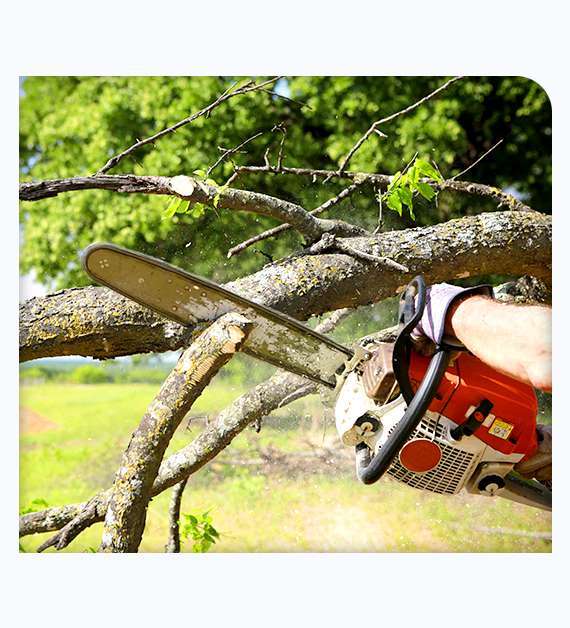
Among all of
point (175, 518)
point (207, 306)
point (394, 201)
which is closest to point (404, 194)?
point (394, 201)

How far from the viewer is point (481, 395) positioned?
2137 millimetres

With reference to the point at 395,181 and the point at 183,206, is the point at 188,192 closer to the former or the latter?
the point at 183,206

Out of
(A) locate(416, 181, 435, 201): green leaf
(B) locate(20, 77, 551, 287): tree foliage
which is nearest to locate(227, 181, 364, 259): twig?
(B) locate(20, 77, 551, 287): tree foliage

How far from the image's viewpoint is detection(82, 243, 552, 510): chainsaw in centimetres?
208

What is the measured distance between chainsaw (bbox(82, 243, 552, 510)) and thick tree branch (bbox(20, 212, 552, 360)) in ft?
1.12

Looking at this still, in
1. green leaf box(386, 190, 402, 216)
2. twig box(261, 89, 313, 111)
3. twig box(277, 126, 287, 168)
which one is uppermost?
twig box(261, 89, 313, 111)

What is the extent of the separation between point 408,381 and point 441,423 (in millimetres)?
183

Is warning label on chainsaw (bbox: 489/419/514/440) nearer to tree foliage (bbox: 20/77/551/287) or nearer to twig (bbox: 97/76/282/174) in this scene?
tree foliage (bbox: 20/77/551/287)

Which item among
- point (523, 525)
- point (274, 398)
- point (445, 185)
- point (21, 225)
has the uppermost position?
point (445, 185)
